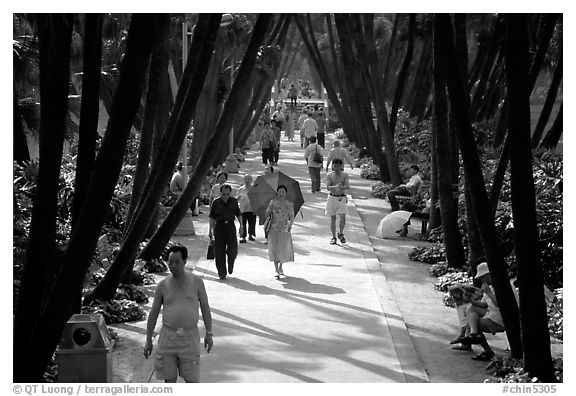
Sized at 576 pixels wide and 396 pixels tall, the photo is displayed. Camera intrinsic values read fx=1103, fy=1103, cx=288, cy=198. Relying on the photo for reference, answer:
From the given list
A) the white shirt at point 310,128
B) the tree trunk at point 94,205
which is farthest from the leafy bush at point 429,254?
the white shirt at point 310,128

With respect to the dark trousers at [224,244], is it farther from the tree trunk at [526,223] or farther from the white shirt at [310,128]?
the white shirt at [310,128]

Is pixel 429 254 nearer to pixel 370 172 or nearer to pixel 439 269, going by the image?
pixel 439 269

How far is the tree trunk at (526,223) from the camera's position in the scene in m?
10.1

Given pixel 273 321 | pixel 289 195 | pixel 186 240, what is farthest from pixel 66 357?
pixel 186 240

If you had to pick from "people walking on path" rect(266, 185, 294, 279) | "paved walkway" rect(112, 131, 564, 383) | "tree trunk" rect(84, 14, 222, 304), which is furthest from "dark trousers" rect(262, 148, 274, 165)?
"tree trunk" rect(84, 14, 222, 304)

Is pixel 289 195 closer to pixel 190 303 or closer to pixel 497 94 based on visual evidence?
pixel 190 303

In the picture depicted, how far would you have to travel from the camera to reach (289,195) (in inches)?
687

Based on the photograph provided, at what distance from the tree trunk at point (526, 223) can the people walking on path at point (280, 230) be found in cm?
694

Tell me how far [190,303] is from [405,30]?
3615 cm

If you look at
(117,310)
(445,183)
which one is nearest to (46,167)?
(117,310)

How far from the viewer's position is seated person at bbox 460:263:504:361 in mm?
11672

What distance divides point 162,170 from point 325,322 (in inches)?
117

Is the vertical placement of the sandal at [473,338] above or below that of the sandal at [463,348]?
above

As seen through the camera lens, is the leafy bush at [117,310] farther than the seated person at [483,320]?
Yes
